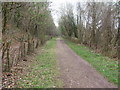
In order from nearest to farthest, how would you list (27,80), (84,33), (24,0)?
(27,80), (24,0), (84,33)

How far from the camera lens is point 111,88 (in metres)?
4.20

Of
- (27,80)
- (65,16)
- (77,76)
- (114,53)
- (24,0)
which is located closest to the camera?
(27,80)

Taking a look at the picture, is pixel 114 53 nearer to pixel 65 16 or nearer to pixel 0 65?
pixel 0 65

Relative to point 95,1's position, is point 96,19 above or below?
below

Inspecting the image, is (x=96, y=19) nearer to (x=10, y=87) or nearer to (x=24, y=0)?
(x=24, y=0)

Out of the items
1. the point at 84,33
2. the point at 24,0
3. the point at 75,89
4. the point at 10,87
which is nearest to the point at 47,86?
the point at 75,89

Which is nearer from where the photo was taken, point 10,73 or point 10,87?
point 10,87

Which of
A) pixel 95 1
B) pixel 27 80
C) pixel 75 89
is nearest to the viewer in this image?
pixel 75 89

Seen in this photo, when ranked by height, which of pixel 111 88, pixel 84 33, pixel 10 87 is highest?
pixel 84 33

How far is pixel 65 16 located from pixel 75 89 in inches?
1196

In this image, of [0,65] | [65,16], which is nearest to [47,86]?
[0,65]

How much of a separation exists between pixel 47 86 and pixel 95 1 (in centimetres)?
1542

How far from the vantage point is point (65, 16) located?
3250 centimetres

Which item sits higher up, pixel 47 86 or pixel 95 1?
pixel 95 1
